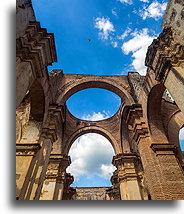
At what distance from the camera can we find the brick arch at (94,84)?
817 cm

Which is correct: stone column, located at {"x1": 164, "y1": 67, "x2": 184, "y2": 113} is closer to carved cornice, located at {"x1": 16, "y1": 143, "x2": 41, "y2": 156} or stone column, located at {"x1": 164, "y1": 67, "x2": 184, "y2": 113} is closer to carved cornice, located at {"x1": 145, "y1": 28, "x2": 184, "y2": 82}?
carved cornice, located at {"x1": 145, "y1": 28, "x2": 184, "y2": 82}

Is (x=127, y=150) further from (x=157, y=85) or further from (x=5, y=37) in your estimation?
(x=5, y=37)

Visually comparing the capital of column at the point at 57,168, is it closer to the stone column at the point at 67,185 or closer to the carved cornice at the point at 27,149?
the stone column at the point at 67,185

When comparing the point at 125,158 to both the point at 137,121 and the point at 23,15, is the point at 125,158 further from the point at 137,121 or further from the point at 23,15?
the point at 23,15

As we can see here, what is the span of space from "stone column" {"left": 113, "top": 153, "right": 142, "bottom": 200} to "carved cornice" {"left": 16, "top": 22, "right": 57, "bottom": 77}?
800 centimetres

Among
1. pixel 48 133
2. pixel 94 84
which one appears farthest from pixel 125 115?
pixel 48 133

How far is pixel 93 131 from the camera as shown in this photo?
475 inches

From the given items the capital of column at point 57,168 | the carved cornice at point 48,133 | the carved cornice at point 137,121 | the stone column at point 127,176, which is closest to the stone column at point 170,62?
the carved cornice at point 137,121

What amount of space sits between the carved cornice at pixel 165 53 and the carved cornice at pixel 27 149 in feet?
13.7

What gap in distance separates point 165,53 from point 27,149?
4.75 m

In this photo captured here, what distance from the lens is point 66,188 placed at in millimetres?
10648
